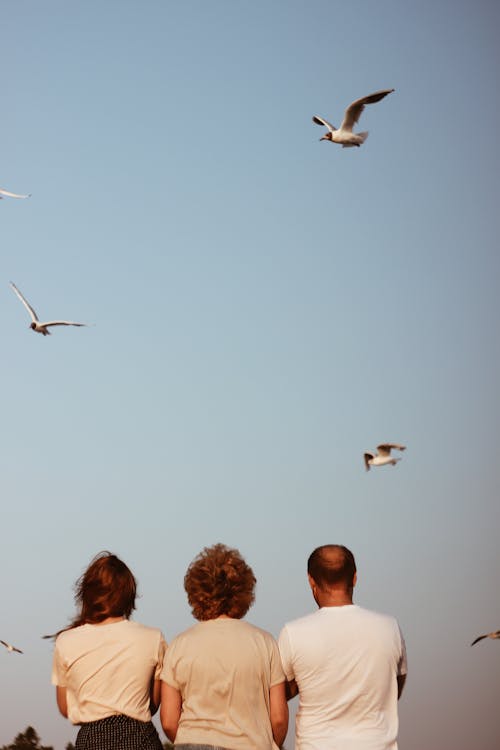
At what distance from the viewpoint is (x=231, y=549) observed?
22.3 feet

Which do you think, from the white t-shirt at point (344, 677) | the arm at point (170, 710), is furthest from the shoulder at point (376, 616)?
the arm at point (170, 710)

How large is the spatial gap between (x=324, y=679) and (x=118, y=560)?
56.5 inches

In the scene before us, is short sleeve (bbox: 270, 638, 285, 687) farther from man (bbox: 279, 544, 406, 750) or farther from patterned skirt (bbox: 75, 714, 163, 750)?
patterned skirt (bbox: 75, 714, 163, 750)

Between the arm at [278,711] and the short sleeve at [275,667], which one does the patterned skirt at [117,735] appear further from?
the short sleeve at [275,667]

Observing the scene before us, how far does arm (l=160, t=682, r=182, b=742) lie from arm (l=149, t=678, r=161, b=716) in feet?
0.62

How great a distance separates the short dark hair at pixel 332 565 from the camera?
6.53m

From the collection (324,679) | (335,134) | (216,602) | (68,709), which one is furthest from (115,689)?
(335,134)

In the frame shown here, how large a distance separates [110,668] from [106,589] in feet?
1.54

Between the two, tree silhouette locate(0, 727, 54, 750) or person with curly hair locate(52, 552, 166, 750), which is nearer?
person with curly hair locate(52, 552, 166, 750)

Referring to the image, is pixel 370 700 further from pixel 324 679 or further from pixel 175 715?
pixel 175 715

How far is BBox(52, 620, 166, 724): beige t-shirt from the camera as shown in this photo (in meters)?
6.72

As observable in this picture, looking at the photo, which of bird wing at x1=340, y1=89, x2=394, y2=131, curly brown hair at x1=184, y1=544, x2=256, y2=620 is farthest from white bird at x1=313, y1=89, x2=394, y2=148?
curly brown hair at x1=184, y1=544, x2=256, y2=620

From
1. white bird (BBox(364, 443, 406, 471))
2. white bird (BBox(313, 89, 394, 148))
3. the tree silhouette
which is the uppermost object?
white bird (BBox(313, 89, 394, 148))

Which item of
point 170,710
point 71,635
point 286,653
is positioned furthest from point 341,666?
point 71,635
